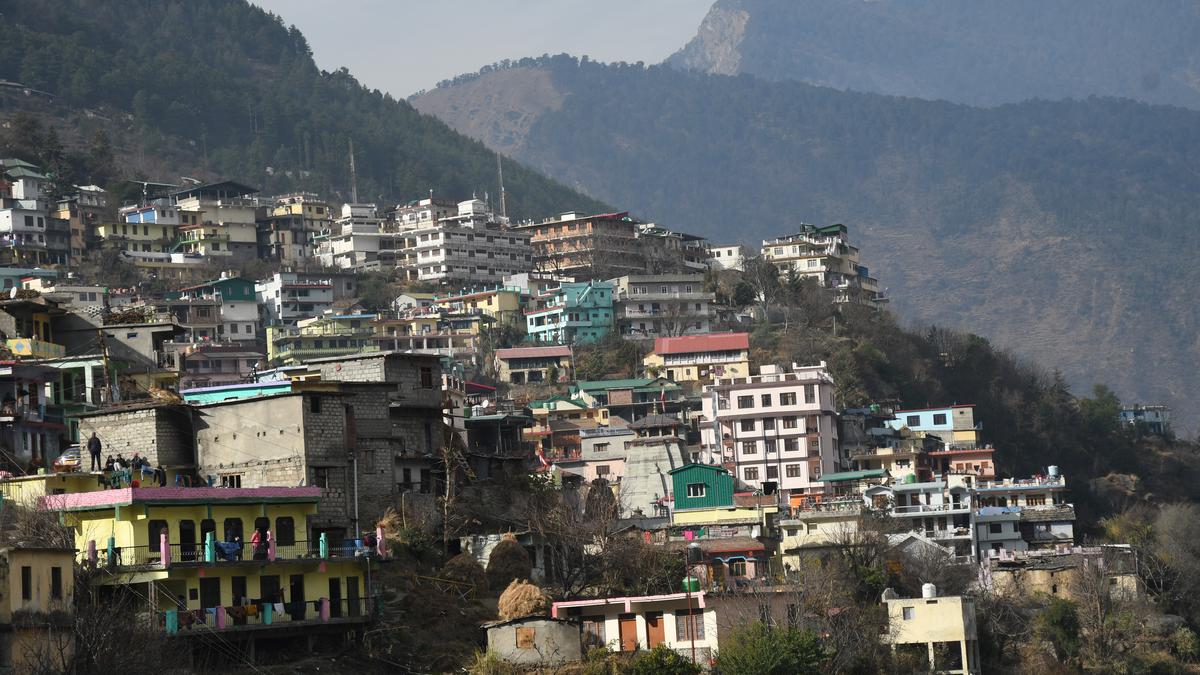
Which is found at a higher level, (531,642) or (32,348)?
(32,348)

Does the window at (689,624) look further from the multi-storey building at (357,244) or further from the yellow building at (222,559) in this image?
the multi-storey building at (357,244)

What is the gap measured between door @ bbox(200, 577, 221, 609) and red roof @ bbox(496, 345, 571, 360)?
72.4 metres

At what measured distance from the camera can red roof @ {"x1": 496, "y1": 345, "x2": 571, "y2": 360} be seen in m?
116

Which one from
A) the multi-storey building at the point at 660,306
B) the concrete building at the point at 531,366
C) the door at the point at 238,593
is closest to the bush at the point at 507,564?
the door at the point at 238,593

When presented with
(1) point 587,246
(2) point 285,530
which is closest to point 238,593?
(2) point 285,530

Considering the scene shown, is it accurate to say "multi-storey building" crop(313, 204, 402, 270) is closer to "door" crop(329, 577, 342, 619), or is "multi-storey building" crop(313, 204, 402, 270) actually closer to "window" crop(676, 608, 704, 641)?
"window" crop(676, 608, 704, 641)

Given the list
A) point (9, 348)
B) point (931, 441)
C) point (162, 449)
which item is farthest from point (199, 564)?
point (931, 441)

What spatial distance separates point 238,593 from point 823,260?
110 meters

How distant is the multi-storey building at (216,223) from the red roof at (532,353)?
28.0 m

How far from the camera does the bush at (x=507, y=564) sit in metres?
53.6

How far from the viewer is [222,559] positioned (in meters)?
43.3

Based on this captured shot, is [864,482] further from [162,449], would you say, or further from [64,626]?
[64,626]

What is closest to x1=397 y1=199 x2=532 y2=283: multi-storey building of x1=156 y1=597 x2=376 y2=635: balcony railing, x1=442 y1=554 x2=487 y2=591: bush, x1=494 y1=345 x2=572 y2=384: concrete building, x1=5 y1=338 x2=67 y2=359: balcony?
x1=494 y1=345 x2=572 y2=384: concrete building

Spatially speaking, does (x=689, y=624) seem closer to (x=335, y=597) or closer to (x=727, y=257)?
(x=335, y=597)
